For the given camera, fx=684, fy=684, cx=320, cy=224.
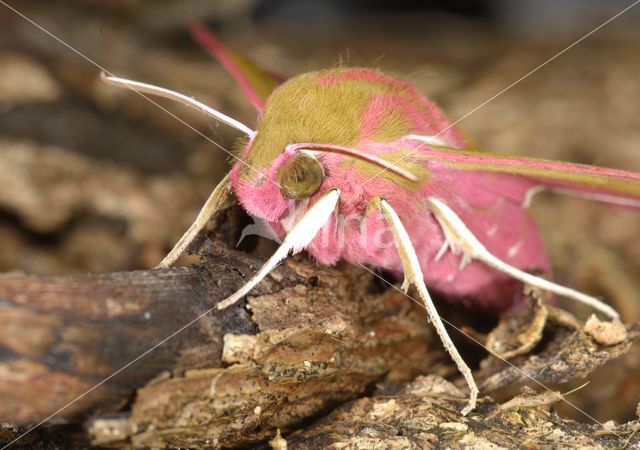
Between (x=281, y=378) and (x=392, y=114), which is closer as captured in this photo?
(x=281, y=378)

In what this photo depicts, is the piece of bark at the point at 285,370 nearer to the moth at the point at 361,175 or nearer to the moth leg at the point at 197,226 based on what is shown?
the moth at the point at 361,175

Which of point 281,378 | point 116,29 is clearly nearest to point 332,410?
point 281,378

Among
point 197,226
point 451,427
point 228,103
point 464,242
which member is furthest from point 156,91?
point 228,103

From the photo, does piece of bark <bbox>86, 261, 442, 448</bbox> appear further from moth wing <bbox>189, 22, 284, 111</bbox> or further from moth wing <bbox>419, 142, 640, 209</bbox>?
moth wing <bbox>189, 22, 284, 111</bbox>

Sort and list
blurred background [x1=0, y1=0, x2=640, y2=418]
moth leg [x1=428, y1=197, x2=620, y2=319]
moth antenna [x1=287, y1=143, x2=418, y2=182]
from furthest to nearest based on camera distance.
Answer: blurred background [x1=0, y1=0, x2=640, y2=418], moth leg [x1=428, y1=197, x2=620, y2=319], moth antenna [x1=287, y1=143, x2=418, y2=182]

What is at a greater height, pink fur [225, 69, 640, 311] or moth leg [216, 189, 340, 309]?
pink fur [225, 69, 640, 311]

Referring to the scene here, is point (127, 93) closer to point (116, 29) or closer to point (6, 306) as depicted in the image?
point (116, 29)

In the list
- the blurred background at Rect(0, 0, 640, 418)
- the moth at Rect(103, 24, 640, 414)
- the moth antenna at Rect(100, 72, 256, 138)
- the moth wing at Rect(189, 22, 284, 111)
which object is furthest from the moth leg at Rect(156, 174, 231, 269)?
the blurred background at Rect(0, 0, 640, 418)
